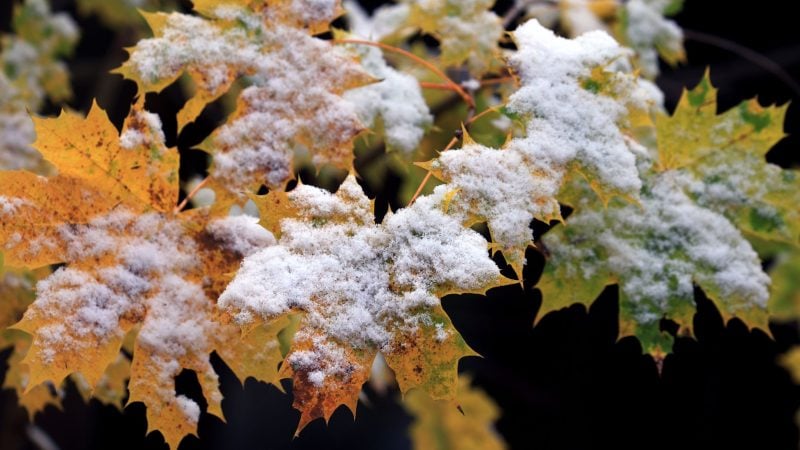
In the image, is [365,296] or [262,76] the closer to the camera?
[365,296]

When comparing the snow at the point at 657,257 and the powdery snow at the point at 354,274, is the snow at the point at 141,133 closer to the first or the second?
the powdery snow at the point at 354,274

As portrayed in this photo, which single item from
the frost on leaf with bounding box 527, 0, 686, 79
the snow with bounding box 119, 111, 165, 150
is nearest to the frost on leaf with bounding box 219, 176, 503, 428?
the snow with bounding box 119, 111, 165, 150

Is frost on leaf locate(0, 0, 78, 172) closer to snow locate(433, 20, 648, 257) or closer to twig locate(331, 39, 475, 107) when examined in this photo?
twig locate(331, 39, 475, 107)

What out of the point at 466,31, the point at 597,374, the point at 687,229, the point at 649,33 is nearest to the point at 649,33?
the point at 649,33

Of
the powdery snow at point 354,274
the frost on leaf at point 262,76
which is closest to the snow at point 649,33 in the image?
the frost on leaf at point 262,76

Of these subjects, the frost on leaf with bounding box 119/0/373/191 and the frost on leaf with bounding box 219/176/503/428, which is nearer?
the frost on leaf with bounding box 219/176/503/428

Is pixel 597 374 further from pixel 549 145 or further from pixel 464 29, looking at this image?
pixel 549 145
